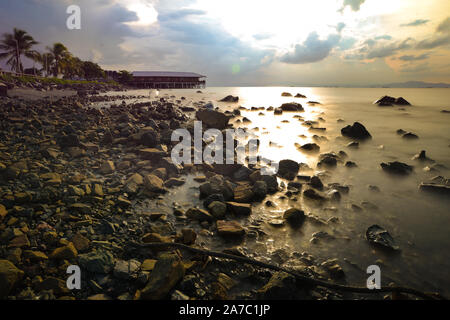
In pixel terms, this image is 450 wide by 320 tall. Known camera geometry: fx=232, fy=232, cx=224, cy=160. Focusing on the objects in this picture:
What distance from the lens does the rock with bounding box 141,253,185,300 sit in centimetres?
324

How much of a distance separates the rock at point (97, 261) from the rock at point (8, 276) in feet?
2.38

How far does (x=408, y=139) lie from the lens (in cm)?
1836

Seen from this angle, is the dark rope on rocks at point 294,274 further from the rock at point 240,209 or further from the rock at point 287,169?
the rock at point 287,169

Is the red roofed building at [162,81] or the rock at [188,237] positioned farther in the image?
the red roofed building at [162,81]

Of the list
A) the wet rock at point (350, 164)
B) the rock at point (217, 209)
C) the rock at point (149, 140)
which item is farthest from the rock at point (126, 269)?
the wet rock at point (350, 164)

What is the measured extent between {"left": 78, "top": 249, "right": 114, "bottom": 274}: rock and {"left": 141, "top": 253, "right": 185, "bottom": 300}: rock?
74 cm

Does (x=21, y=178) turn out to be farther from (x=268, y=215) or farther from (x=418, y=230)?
(x=418, y=230)

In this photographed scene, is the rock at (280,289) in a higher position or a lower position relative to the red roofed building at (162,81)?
lower

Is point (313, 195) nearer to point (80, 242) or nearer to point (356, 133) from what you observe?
point (80, 242)

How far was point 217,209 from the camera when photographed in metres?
5.65

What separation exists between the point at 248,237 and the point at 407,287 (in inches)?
114

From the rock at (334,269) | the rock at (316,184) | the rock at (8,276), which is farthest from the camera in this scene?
the rock at (316,184)

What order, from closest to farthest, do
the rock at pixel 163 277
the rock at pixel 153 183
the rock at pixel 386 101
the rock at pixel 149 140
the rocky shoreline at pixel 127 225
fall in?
the rock at pixel 163 277
the rocky shoreline at pixel 127 225
the rock at pixel 153 183
the rock at pixel 149 140
the rock at pixel 386 101

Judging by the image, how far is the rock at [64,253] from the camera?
11.9 ft
